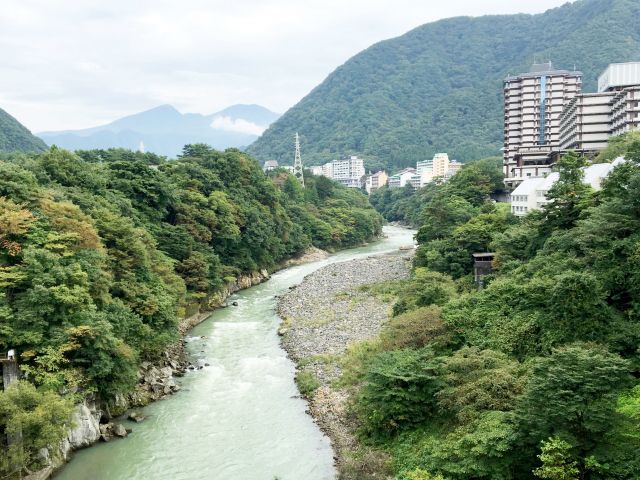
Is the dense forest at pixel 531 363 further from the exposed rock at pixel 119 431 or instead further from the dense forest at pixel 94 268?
the dense forest at pixel 94 268

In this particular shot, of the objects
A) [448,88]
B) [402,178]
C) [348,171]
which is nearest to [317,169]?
[348,171]

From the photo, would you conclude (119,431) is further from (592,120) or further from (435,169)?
(435,169)

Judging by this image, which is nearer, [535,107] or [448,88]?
[535,107]

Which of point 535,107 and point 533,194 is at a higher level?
point 535,107

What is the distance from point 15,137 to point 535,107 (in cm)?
6951

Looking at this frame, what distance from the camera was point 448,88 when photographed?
17325 centimetres

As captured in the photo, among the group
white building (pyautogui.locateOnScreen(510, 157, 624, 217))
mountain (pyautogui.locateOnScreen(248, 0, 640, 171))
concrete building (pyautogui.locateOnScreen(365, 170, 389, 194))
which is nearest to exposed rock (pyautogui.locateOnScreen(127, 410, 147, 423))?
white building (pyautogui.locateOnScreen(510, 157, 624, 217))

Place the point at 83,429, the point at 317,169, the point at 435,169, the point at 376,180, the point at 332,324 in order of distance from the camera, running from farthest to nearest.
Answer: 1. the point at 317,169
2. the point at 376,180
3. the point at 435,169
4. the point at 332,324
5. the point at 83,429

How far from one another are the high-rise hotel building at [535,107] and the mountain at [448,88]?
6061 centimetres

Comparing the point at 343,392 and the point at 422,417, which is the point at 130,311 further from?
the point at 422,417

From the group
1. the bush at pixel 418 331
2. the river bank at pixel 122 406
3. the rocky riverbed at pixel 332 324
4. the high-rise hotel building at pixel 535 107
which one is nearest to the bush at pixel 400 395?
the rocky riverbed at pixel 332 324

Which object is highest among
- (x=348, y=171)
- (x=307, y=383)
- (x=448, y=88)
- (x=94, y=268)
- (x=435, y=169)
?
(x=448, y=88)

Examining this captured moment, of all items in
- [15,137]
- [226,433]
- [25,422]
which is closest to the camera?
[25,422]

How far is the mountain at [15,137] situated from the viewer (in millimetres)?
70062
